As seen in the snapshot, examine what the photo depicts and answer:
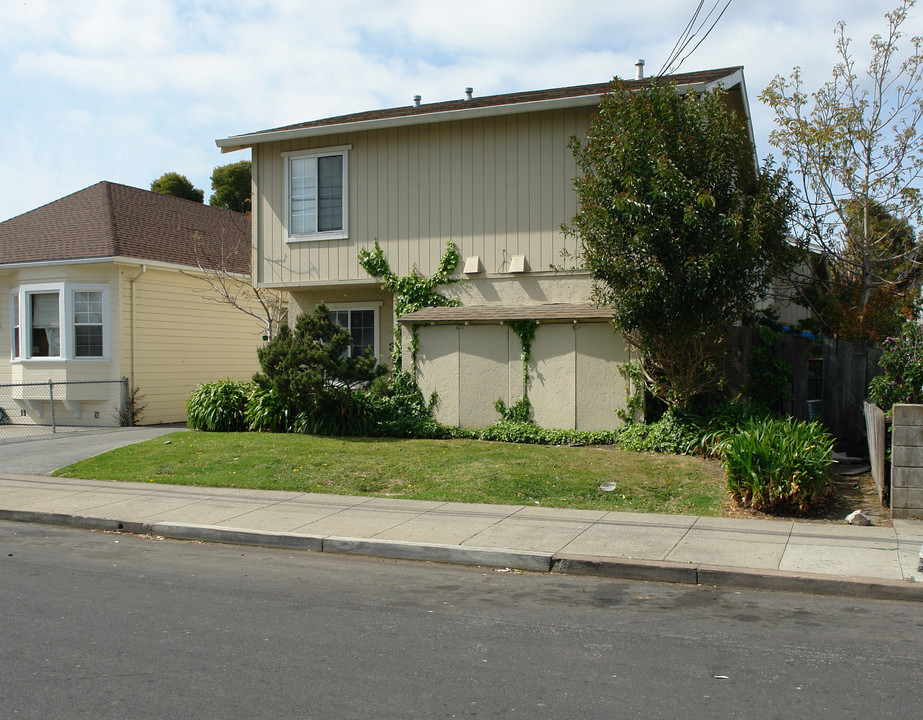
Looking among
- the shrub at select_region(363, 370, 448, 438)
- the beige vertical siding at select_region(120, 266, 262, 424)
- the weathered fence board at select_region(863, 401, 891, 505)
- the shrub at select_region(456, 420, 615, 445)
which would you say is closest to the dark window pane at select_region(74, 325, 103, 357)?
the beige vertical siding at select_region(120, 266, 262, 424)

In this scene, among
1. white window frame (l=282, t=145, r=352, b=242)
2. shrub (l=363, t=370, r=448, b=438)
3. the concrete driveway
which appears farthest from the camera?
white window frame (l=282, t=145, r=352, b=242)

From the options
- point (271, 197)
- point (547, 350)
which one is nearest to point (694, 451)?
point (547, 350)

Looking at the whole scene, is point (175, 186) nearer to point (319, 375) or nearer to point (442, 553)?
point (319, 375)

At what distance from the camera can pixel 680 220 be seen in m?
11.8

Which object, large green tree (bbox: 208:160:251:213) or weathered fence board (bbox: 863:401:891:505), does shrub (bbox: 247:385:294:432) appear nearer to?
weathered fence board (bbox: 863:401:891:505)

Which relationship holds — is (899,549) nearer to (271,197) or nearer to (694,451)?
(694,451)

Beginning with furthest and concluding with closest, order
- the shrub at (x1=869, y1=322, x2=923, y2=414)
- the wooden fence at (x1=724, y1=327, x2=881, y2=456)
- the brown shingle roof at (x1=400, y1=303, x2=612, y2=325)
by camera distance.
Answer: the brown shingle roof at (x1=400, y1=303, x2=612, y2=325)
the wooden fence at (x1=724, y1=327, x2=881, y2=456)
the shrub at (x1=869, y1=322, x2=923, y2=414)

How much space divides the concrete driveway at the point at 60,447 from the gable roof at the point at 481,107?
6319 millimetres

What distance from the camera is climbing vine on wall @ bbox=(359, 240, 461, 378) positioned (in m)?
15.8

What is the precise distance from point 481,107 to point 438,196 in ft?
6.20

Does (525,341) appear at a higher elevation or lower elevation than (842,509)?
higher

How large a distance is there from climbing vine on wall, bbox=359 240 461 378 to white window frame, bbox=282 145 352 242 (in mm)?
763

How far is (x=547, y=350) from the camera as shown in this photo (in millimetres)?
14297

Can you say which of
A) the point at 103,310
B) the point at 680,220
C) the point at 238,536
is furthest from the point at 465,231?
the point at 103,310
